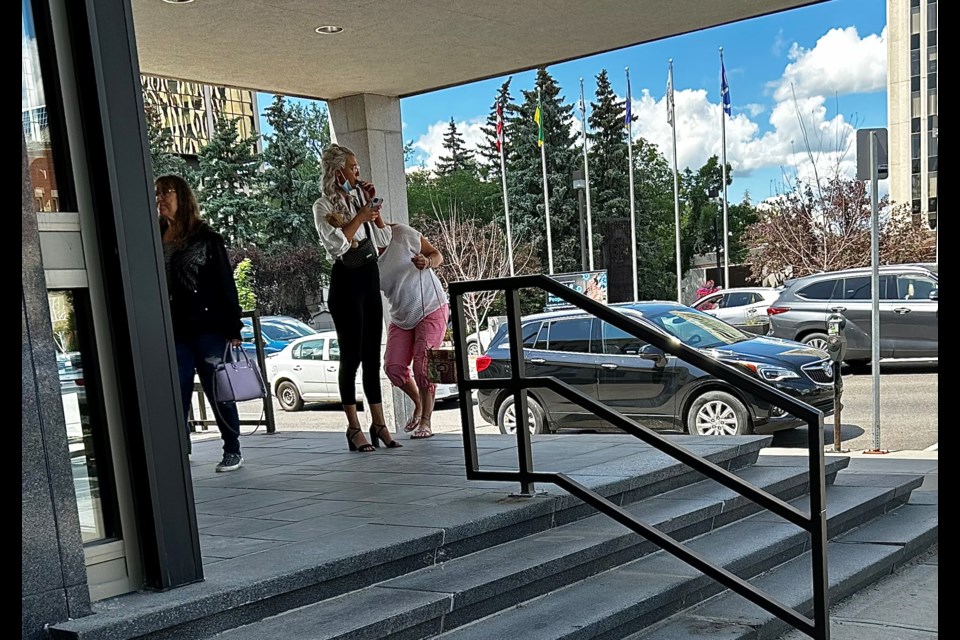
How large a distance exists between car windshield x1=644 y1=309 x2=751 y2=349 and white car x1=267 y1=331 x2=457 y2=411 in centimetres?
639

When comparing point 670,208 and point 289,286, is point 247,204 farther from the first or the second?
point 670,208

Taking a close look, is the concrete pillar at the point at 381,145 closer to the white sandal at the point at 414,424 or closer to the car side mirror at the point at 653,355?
the white sandal at the point at 414,424

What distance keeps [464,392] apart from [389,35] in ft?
10.8

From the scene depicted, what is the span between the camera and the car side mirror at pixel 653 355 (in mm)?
9359

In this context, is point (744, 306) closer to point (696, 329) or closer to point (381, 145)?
point (696, 329)

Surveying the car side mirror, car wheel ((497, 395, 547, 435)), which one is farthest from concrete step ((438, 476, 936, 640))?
car wheel ((497, 395, 547, 435))

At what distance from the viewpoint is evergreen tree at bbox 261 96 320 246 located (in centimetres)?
4078

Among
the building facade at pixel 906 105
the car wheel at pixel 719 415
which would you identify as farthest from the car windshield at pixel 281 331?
the building facade at pixel 906 105

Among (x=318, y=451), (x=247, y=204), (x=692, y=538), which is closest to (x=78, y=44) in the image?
(x=692, y=538)

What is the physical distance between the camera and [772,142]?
6431cm

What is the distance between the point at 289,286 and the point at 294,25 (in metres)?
36.3

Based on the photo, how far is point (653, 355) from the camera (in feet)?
30.9

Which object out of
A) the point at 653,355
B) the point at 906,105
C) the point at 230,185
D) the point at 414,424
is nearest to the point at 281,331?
the point at 653,355

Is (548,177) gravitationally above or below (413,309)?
above
